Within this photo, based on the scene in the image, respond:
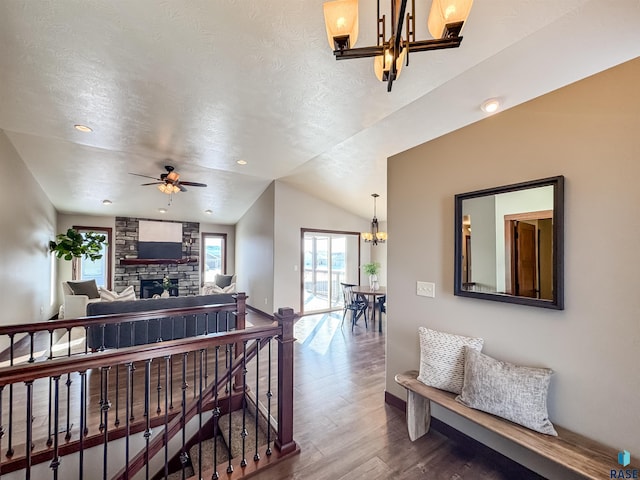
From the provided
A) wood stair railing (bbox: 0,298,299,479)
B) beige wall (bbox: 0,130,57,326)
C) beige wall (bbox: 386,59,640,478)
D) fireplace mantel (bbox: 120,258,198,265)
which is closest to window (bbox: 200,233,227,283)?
fireplace mantel (bbox: 120,258,198,265)

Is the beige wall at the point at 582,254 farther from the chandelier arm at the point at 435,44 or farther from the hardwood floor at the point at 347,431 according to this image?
the chandelier arm at the point at 435,44

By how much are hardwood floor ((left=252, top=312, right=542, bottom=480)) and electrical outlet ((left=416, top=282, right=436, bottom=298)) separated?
116 centimetres

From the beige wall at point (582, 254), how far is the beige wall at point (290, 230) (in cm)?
435

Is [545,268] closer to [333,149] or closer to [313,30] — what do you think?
[313,30]

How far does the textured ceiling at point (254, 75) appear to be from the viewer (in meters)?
1.68


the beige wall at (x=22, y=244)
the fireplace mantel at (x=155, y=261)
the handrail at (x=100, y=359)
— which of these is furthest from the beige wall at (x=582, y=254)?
the fireplace mantel at (x=155, y=261)

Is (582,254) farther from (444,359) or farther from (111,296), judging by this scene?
(111,296)

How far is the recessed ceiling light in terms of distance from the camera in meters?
2.31

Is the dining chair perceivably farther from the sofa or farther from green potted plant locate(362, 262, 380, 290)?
the sofa

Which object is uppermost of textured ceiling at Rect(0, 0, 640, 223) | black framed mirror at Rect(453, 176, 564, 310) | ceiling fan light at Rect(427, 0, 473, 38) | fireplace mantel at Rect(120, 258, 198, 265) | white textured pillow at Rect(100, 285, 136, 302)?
textured ceiling at Rect(0, 0, 640, 223)

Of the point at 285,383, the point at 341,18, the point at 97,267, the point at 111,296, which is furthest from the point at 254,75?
the point at 97,267

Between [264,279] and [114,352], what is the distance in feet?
17.0

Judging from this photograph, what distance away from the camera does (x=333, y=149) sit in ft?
13.4

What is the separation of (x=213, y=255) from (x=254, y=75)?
7531 millimetres
